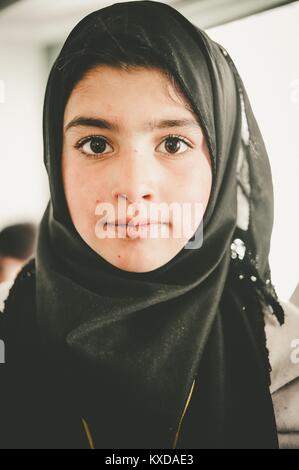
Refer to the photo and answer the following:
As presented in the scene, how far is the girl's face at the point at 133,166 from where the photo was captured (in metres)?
1.13

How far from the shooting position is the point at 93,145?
1.16 meters

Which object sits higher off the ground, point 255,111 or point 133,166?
point 255,111

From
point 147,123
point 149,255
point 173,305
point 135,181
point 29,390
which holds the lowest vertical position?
point 29,390

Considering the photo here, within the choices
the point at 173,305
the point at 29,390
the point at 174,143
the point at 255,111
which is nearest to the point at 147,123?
the point at 174,143

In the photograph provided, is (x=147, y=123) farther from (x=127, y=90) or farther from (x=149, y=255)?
(x=149, y=255)

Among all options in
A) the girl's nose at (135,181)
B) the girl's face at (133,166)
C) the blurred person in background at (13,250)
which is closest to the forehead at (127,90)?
the girl's face at (133,166)

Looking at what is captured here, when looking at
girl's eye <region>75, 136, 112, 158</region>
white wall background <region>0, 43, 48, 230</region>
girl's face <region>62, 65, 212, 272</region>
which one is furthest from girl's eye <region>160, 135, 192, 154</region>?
white wall background <region>0, 43, 48, 230</region>

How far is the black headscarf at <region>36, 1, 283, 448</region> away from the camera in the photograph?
1.15m

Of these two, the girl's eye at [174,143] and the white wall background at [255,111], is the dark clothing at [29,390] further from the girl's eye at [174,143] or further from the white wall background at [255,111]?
the girl's eye at [174,143]

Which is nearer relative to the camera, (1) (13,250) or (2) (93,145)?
(2) (93,145)

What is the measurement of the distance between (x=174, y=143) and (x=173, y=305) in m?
0.40

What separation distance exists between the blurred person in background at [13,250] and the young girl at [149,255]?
7 cm
